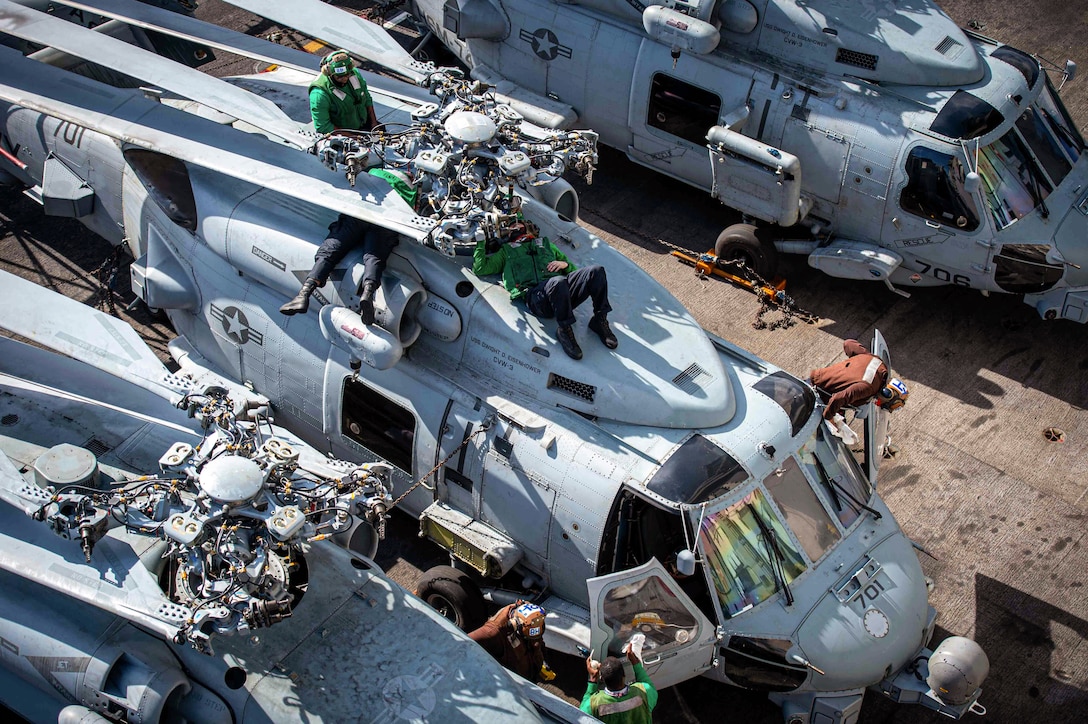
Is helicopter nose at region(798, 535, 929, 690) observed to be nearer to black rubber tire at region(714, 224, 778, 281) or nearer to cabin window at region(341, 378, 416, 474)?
cabin window at region(341, 378, 416, 474)

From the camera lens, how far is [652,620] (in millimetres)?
9711

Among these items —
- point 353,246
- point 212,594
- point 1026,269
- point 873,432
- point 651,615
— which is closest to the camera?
point 212,594

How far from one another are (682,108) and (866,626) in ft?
27.4

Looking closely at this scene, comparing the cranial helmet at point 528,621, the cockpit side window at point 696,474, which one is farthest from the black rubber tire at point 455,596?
the cockpit side window at point 696,474

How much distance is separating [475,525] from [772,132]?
7.35 metres

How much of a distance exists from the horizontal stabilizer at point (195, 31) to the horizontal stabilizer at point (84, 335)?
4.16 m

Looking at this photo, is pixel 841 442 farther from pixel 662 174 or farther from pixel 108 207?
pixel 108 207

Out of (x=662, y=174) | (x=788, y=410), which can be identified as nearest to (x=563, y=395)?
(x=788, y=410)

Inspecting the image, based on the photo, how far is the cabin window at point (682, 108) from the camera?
1531 cm

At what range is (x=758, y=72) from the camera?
1493 cm

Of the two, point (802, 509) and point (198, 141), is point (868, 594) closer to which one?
point (802, 509)

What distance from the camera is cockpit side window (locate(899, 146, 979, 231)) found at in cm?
1373

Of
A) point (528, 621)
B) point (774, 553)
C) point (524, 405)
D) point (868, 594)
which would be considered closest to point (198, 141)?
point (524, 405)

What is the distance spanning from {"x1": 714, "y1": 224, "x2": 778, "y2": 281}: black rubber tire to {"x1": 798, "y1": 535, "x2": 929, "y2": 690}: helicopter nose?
19.5 feet
